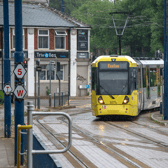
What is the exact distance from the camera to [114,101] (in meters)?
17.6

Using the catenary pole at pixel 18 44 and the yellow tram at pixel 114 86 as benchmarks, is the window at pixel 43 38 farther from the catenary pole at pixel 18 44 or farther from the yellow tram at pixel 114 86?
the catenary pole at pixel 18 44

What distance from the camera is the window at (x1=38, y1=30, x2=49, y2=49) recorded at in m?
37.8

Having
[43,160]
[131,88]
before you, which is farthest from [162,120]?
[43,160]

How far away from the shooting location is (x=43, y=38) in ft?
125

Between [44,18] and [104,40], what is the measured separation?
24776 millimetres

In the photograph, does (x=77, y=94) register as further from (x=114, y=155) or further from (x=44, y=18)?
(x=114, y=155)

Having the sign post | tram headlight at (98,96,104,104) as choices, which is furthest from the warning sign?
tram headlight at (98,96,104,104)

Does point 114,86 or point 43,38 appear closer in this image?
point 114,86

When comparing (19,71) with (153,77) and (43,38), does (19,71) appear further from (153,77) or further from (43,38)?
(43,38)

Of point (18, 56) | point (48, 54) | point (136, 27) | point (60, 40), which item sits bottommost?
point (18, 56)

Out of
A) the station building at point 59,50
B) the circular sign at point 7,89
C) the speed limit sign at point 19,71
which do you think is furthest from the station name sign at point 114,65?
the station building at point 59,50

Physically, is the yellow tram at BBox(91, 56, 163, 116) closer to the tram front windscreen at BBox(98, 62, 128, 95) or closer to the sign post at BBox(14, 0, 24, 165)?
the tram front windscreen at BBox(98, 62, 128, 95)

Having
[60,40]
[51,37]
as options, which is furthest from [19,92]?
[60,40]

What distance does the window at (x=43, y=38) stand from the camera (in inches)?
1489
